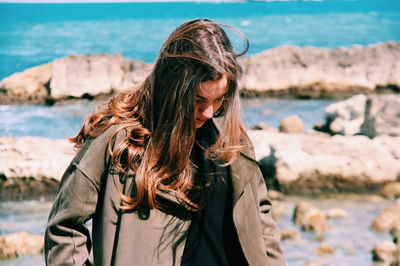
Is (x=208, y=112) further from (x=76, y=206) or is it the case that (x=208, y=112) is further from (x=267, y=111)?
(x=267, y=111)

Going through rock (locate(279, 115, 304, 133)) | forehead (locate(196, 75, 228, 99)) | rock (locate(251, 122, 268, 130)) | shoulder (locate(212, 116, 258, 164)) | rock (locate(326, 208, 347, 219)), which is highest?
forehead (locate(196, 75, 228, 99))

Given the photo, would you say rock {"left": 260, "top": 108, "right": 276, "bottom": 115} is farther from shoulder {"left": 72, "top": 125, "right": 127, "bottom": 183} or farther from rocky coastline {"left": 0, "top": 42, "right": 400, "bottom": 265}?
shoulder {"left": 72, "top": 125, "right": 127, "bottom": 183}

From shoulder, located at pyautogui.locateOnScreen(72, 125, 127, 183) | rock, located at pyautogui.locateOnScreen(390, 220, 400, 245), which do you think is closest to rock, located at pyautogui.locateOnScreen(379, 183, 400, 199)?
rock, located at pyautogui.locateOnScreen(390, 220, 400, 245)

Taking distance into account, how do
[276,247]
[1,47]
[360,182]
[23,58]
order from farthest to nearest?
[1,47] < [23,58] < [360,182] < [276,247]

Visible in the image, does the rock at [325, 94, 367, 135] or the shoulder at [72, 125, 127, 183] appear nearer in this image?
the shoulder at [72, 125, 127, 183]

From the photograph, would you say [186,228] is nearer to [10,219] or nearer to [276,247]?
[276,247]

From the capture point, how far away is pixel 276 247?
2.52 metres

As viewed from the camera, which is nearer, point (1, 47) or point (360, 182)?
point (360, 182)

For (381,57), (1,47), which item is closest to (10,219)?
(381,57)

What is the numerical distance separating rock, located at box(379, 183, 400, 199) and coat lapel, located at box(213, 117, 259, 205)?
813cm

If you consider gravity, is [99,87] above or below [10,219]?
below

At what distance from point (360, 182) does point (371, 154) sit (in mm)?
652

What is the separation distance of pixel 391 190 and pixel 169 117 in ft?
27.7

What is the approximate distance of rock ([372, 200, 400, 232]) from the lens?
28.2ft
